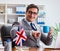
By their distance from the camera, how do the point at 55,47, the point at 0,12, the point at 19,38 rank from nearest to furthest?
the point at 19,38 → the point at 55,47 → the point at 0,12

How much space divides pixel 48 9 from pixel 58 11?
29cm

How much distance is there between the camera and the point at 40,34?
2.31 m

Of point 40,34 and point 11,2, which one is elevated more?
point 11,2

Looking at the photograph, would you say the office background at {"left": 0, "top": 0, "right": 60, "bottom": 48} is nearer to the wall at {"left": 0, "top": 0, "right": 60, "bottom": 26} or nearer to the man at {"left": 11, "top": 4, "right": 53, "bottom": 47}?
the wall at {"left": 0, "top": 0, "right": 60, "bottom": 26}

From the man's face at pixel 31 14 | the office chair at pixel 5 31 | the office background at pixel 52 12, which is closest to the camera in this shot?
the office chair at pixel 5 31

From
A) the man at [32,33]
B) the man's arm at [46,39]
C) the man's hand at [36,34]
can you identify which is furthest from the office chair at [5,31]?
the man's arm at [46,39]

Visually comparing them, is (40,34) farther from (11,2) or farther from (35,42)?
(11,2)

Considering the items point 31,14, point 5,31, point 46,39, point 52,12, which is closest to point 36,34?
point 46,39

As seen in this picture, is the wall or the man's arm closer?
the man's arm

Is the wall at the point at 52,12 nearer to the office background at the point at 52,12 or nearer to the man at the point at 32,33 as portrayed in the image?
the office background at the point at 52,12

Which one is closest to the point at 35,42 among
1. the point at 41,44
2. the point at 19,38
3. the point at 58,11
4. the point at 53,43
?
the point at 41,44

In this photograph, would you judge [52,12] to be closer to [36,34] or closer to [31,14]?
[31,14]

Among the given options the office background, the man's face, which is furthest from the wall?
the man's face

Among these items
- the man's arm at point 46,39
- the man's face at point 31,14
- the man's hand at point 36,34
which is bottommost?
the man's arm at point 46,39
